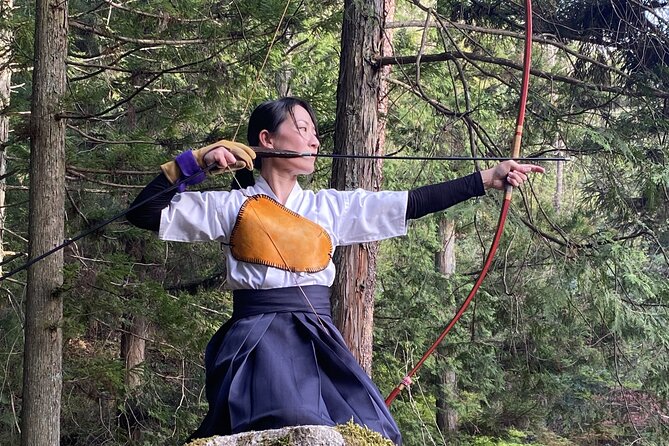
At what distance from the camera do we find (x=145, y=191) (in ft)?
7.82

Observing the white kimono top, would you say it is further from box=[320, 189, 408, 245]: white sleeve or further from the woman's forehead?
the woman's forehead

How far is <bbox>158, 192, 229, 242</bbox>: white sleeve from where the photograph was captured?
2459 millimetres

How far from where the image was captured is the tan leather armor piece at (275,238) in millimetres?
2479

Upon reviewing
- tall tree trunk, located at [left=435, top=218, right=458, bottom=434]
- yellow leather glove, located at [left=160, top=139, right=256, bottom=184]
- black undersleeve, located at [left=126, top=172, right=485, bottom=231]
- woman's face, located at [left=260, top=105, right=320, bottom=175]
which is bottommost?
tall tree trunk, located at [left=435, top=218, right=458, bottom=434]

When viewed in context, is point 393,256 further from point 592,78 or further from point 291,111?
point 291,111

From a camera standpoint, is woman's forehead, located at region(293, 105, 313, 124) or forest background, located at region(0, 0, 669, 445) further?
forest background, located at region(0, 0, 669, 445)

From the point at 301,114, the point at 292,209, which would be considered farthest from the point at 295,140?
the point at 292,209

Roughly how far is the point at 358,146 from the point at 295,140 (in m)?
0.96

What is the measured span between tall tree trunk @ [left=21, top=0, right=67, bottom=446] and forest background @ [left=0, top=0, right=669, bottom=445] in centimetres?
11

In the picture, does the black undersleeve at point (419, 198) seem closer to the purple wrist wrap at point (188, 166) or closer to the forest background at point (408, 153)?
the purple wrist wrap at point (188, 166)

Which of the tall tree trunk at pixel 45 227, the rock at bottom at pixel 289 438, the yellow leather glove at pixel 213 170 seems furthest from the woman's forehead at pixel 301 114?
the tall tree trunk at pixel 45 227

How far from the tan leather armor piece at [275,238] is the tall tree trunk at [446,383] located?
571 cm

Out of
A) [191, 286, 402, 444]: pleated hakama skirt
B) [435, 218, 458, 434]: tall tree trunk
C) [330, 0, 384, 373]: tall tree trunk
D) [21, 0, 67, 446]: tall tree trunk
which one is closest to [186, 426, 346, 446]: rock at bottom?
[191, 286, 402, 444]: pleated hakama skirt

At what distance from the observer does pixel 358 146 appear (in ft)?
11.7
